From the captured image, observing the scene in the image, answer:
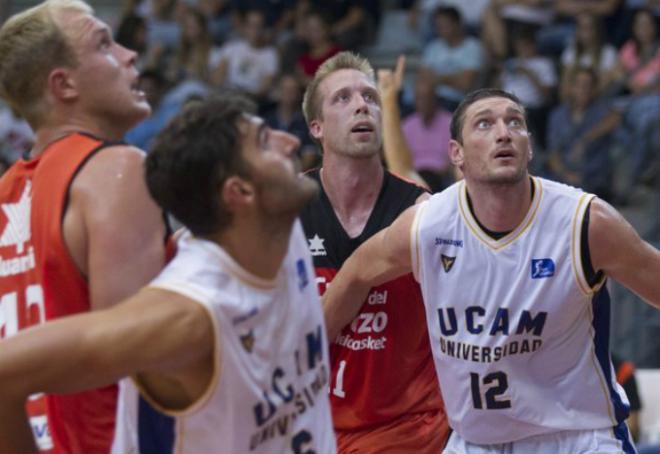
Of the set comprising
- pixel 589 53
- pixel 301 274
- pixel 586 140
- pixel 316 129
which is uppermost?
pixel 589 53

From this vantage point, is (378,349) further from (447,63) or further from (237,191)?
(447,63)

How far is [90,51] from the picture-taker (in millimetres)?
3971

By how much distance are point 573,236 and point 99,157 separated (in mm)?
2191

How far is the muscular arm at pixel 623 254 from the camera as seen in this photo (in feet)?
16.5

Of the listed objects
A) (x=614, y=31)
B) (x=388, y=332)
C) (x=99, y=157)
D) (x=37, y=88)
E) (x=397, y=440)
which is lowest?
(x=397, y=440)

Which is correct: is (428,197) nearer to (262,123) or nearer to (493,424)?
(493,424)

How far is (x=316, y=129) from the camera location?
638 centimetres

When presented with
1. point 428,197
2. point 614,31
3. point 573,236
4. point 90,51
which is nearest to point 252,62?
point 614,31

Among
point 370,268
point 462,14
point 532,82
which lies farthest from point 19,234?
point 462,14

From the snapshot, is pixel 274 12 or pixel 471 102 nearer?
pixel 471 102

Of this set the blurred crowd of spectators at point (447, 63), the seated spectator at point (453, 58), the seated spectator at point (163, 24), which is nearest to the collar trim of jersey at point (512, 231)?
the blurred crowd of spectators at point (447, 63)

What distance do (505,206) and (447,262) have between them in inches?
13.1

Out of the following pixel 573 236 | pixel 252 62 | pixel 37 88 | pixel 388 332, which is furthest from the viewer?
pixel 252 62

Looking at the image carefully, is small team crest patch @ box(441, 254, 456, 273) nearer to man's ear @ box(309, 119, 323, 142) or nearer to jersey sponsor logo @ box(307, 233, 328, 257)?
jersey sponsor logo @ box(307, 233, 328, 257)
